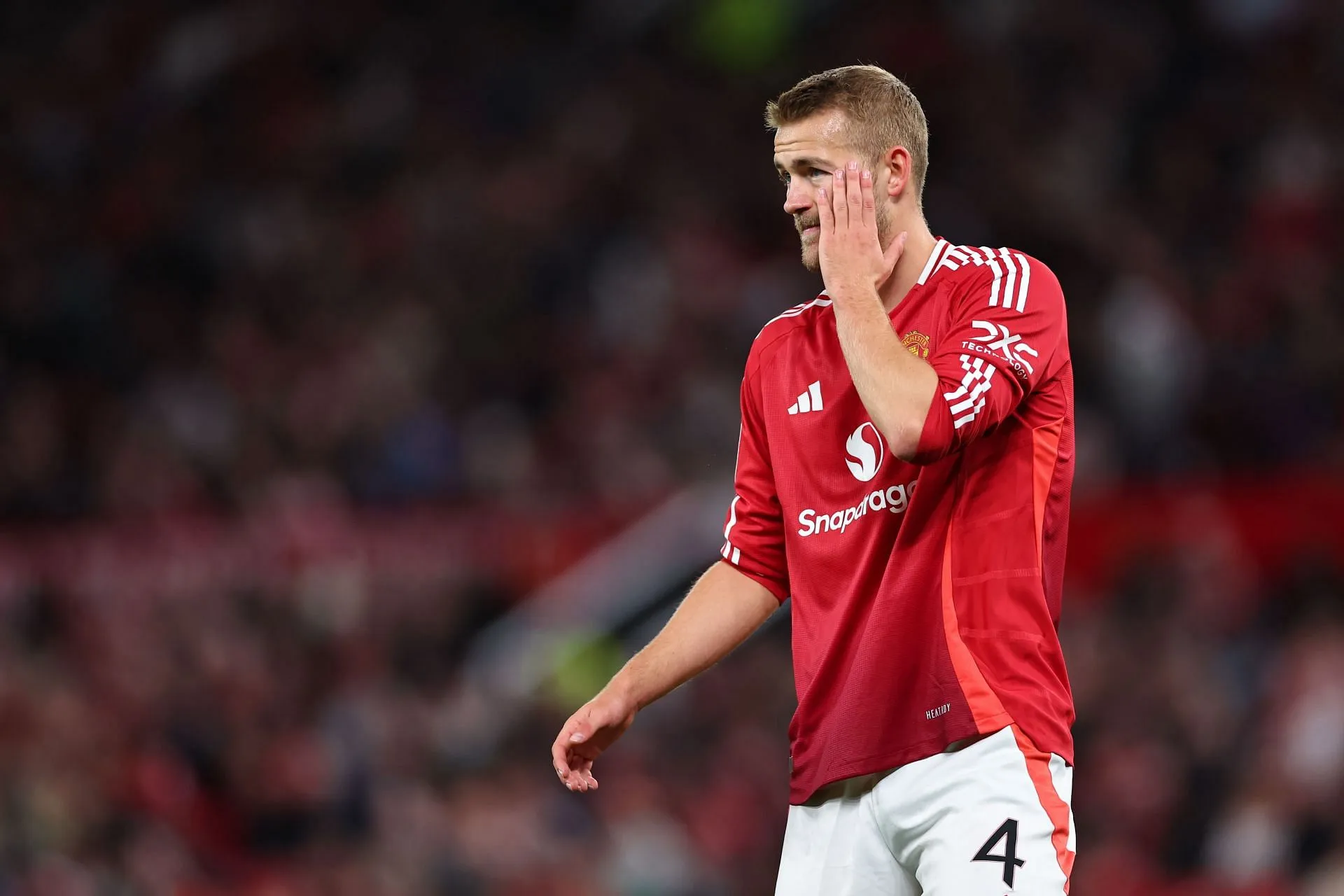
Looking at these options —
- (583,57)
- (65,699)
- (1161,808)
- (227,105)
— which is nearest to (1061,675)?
(1161,808)

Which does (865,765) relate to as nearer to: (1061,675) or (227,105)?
(1061,675)

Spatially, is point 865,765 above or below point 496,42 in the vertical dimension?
below

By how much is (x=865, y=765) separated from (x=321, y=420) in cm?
944

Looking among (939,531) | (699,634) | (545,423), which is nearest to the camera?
(939,531)

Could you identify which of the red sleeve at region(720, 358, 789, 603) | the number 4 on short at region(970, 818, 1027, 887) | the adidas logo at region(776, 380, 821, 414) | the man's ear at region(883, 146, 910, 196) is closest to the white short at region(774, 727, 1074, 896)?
the number 4 on short at region(970, 818, 1027, 887)

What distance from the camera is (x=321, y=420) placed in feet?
42.9

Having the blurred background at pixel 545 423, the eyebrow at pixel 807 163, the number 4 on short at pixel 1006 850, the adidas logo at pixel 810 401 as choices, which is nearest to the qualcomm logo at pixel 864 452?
the adidas logo at pixel 810 401

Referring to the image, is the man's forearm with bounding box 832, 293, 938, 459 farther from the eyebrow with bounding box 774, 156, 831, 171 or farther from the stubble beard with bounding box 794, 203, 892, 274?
the eyebrow with bounding box 774, 156, 831, 171

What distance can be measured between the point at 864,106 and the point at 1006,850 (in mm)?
1664

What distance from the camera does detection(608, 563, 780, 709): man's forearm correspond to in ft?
14.4

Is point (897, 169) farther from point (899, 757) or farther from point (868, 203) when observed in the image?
point (899, 757)

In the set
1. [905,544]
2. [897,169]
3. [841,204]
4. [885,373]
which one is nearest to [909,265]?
[897,169]

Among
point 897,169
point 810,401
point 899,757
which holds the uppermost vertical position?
point 897,169

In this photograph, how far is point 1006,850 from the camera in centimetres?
385
